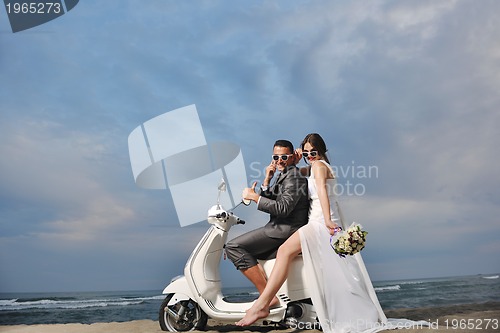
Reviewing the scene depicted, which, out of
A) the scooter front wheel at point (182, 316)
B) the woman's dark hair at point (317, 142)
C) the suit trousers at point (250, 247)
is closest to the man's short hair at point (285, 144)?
the woman's dark hair at point (317, 142)

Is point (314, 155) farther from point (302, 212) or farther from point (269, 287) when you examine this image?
point (269, 287)

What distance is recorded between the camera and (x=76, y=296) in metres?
17.8

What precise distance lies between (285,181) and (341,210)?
1.81 feet

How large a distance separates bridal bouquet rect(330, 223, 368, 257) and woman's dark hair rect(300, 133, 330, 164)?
66 centimetres

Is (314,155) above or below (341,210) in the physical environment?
above

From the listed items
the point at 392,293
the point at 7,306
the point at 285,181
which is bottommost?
the point at 392,293

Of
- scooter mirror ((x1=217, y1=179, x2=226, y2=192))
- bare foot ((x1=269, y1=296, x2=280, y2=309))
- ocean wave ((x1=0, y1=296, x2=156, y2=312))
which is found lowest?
ocean wave ((x1=0, y1=296, x2=156, y2=312))

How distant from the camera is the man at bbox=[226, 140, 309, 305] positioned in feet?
13.9

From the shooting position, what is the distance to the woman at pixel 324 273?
412 cm

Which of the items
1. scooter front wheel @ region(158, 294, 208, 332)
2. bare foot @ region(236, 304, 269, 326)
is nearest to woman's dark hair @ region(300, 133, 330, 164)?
bare foot @ region(236, 304, 269, 326)

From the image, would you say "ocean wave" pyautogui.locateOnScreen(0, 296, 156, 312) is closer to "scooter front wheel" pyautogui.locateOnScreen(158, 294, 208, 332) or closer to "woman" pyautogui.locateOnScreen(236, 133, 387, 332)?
"scooter front wheel" pyautogui.locateOnScreen(158, 294, 208, 332)

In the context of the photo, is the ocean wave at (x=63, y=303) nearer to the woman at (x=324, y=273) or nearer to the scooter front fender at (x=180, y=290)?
the scooter front fender at (x=180, y=290)

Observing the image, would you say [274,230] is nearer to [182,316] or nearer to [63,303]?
[182,316]

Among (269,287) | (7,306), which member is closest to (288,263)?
(269,287)
